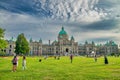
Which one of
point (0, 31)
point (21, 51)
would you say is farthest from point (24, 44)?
point (0, 31)

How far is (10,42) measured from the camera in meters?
198

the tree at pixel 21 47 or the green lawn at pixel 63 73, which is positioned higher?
the tree at pixel 21 47

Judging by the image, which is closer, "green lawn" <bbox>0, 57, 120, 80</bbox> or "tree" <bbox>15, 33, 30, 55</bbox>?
"green lawn" <bbox>0, 57, 120, 80</bbox>

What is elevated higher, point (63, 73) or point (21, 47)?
point (21, 47)

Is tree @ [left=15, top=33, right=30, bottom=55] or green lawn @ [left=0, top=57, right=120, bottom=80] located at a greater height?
tree @ [left=15, top=33, right=30, bottom=55]

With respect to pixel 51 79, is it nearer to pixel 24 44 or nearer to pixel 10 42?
pixel 24 44

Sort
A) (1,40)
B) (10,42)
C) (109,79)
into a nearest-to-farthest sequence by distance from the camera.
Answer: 1. (109,79)
2. (1,40)
3. (10,42)

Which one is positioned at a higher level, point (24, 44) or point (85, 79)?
point (24, 44)

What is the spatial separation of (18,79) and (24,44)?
328 feet

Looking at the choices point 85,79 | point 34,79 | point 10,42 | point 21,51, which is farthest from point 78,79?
point 10,42

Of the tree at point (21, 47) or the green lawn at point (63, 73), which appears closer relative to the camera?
the green lawn at point (63, 73)

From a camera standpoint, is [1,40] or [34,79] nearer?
[34,79]

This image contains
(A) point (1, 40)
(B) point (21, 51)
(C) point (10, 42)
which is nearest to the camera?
(A) point (1, 40)

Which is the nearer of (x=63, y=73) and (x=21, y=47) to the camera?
(x=63, y=73)
